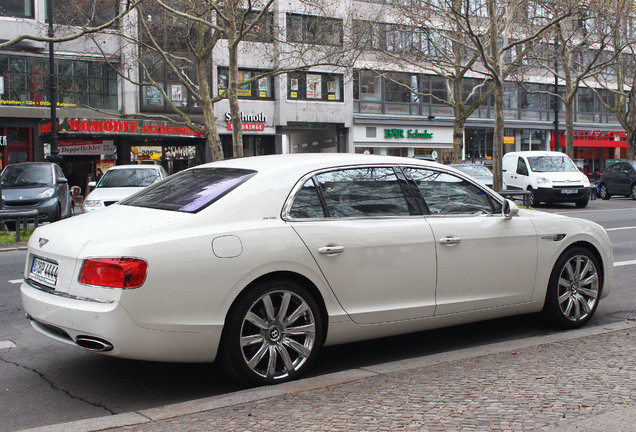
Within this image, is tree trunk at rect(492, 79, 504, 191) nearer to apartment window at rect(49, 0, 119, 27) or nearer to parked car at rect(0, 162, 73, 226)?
parked car at rect(0, 162, 73, 226)

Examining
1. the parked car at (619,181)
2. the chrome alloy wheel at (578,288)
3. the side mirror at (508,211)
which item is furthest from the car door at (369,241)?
the parked car at (619,181)

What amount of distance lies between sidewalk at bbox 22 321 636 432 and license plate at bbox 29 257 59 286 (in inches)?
44.8

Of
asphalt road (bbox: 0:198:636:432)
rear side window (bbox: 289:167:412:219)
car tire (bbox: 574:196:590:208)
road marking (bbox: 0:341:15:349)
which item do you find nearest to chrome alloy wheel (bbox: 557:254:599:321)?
asphalt road (bbox: 0:198:636:432)

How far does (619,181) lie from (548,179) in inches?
271

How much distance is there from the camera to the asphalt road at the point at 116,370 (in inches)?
175

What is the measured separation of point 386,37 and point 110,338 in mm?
31731

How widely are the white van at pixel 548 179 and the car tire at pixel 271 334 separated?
20.5m

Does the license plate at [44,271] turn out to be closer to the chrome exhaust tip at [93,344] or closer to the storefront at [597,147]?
the chrome exhaust tip at [93,344]

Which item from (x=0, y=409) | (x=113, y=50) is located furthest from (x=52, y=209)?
(x=113, y=50)

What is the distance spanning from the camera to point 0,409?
438cm

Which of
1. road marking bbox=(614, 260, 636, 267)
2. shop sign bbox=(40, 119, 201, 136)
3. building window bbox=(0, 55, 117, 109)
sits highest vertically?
building window bbox=(0, 55, 117, 109)

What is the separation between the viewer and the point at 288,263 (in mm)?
4711

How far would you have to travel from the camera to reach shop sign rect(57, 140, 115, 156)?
33969 millimetres

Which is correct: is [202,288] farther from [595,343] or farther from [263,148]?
[263,148]
